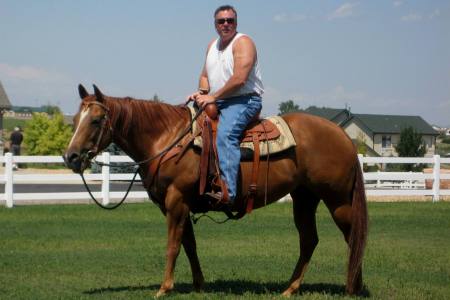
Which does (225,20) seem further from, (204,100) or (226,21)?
(204,100)

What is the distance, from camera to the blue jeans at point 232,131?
709 cm

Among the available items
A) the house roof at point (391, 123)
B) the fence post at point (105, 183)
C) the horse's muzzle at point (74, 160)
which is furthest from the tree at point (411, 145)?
the horse's muzzle at point (74, 160)

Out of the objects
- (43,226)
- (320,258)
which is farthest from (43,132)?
(320,258)

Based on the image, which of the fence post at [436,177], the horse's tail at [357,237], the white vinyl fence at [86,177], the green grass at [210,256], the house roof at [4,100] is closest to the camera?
the horse's tail at [357,237]

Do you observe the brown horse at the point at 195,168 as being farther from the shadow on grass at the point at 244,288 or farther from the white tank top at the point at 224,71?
the white tank top at the point at 224,71

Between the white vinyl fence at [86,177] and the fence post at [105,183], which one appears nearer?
the white vinyl fence at [86,177]

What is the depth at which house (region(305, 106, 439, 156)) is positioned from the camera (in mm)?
82375

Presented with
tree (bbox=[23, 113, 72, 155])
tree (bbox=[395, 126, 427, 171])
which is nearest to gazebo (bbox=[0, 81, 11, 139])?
tree (bbox=[23, 113, 72, 155])

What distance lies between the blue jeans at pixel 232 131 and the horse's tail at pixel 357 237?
4.47 feet

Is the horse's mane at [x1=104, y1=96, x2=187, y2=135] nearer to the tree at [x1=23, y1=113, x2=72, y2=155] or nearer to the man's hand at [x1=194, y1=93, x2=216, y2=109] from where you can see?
the man's hand at [x1=194, y1=93, x2=216, y2=109]

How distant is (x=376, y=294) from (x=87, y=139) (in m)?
3.41

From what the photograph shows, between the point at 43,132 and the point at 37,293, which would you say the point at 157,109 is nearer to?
the point at 37,293

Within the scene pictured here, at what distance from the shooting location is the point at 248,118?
732 cm

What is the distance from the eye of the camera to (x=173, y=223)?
7070 mm
